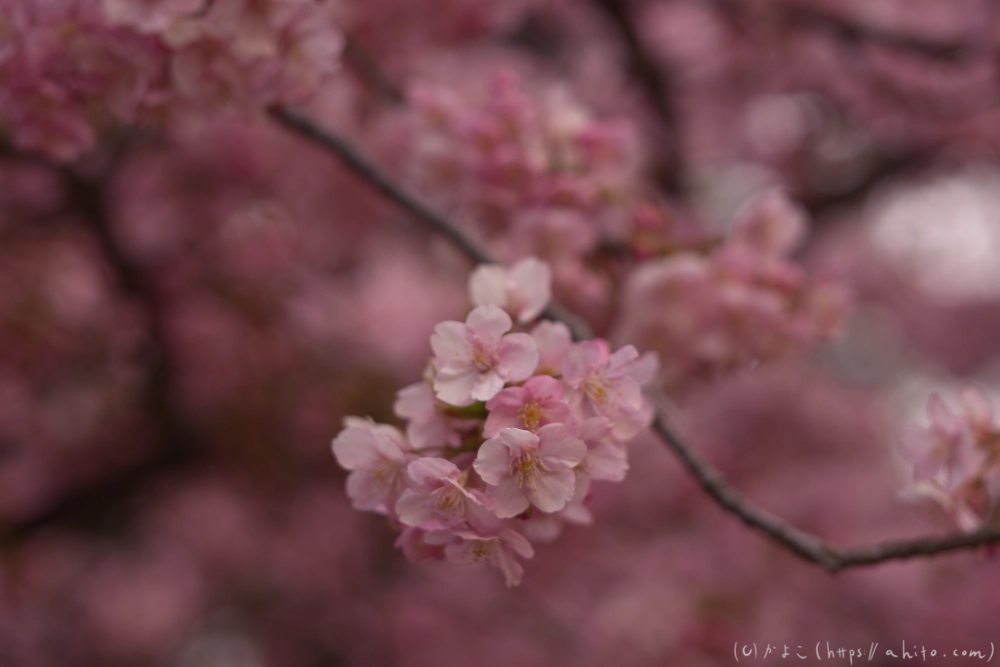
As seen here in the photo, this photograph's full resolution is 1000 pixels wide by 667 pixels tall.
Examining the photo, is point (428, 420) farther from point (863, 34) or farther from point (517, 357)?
point (863, 34)

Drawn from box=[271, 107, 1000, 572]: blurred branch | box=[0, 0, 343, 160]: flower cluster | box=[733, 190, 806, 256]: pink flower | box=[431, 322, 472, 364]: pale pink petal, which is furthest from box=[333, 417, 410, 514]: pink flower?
box=[733, 190, 806, 256]: pink flower

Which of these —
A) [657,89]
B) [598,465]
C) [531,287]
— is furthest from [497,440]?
[657,89]

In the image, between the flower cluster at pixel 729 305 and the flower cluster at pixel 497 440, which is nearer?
the flower cluster at pixel 497 440

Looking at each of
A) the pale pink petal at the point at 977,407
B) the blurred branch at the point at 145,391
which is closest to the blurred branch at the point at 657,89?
the blurred branch at the point at 145,391

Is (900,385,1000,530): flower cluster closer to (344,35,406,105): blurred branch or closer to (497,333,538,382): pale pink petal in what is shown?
(497,333,538,382): pale pink petal

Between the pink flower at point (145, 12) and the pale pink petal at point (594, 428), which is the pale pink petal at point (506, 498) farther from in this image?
the pink flower at point (145, 12)

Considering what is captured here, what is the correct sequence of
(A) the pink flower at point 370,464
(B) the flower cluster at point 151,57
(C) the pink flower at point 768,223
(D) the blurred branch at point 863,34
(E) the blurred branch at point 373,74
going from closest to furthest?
1. (A) the pink flower at point 370,464
2. (B) the flower cluster at point 151,57
3. (C) the pink flower at point 768,223
4. (E) the blurred branch at point 373,74
5. (D) the blurred branch at point 863,34

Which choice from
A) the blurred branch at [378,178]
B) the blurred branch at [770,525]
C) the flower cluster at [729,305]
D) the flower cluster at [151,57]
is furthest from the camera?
the flower cluster at [729,305]
